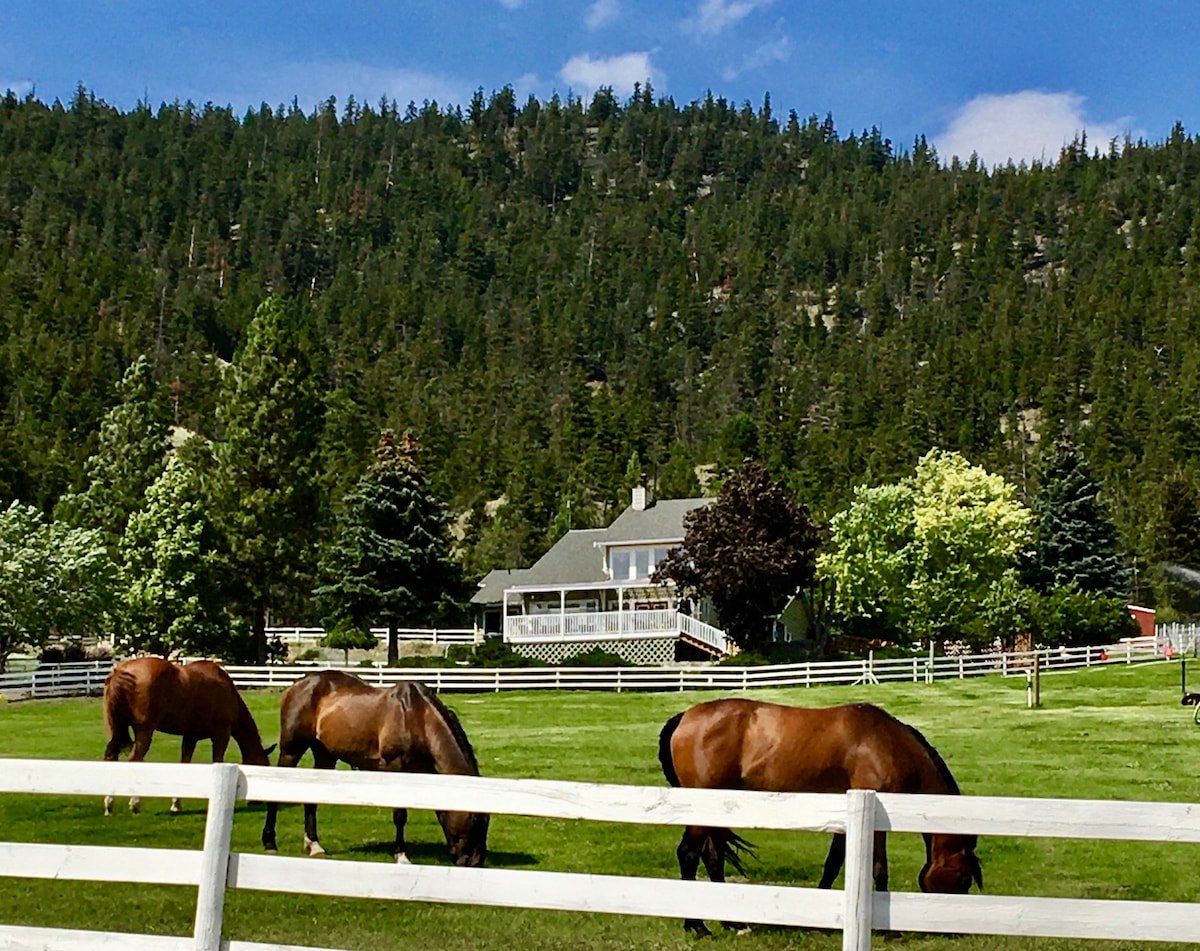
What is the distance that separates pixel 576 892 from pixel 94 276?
6909 inches

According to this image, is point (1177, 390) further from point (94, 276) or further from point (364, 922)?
point (364, 922)

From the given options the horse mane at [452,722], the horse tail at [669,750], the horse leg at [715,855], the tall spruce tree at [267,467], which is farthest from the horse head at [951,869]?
the tall spruce tree at [267,467]

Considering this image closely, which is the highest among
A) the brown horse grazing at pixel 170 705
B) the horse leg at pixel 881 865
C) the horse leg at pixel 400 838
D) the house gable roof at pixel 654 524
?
the house gable roof at pixel 654 524

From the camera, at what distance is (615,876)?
575 cm

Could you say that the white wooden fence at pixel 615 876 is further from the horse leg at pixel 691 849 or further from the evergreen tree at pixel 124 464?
the evergreen tree at pixel 124 464

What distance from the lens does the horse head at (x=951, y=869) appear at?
8.78 meters

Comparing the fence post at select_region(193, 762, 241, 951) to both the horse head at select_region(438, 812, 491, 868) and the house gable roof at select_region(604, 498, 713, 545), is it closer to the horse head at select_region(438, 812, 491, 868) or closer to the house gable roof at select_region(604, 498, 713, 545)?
the horse head at select_region(438, 812, 491, 868)

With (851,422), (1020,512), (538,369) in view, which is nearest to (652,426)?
(851,422)

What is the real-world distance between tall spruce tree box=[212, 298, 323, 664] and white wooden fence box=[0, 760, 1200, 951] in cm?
4875

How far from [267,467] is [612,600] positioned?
728 inches

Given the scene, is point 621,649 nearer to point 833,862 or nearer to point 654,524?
point 654,524

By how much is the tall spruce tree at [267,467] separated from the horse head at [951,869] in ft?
155

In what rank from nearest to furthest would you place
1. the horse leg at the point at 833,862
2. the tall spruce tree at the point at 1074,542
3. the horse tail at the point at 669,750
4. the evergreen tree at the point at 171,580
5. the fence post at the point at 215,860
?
the fence post at the point at 215,860 → the horse leg at the point at 833,862 → the horse tail at the point at 669,750 → the evergreen tree at the point at 171,580 → the tall spruce tree at the point at 1074,542

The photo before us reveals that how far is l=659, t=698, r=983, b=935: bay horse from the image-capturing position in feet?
30.0
